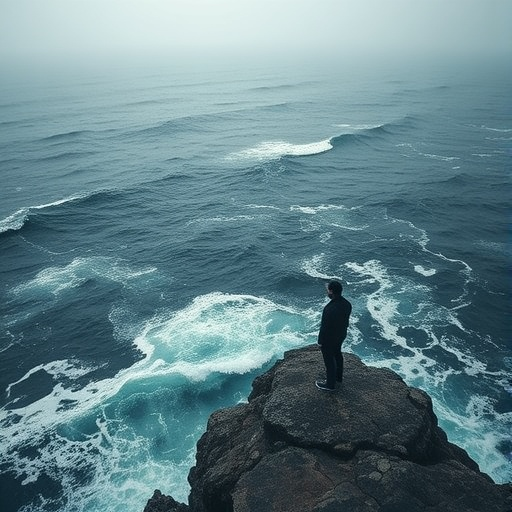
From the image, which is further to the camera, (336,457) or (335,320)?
(335,320)

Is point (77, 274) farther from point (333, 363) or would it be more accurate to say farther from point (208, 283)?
point (333, 363)

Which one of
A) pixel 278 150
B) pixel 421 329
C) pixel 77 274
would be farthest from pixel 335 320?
pixel 278 150

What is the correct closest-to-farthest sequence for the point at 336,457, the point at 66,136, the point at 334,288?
the point at 336,457 → the point at 334,288 → the point at 66,136

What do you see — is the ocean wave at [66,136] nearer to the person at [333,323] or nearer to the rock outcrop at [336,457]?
the rock outcrop at [336,457]

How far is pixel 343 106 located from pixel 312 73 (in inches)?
3644

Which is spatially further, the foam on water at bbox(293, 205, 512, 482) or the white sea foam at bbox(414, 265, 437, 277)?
the white sea foam at bbox(414, 265, 437, 277)

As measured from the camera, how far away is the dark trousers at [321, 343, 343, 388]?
10836mm

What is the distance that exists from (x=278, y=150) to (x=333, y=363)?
59.7 m

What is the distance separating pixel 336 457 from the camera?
9578 mm

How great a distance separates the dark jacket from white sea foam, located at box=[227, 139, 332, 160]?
5392 cm

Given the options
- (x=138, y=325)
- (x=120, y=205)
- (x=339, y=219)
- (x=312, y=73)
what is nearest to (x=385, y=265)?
(x=339, y=219)

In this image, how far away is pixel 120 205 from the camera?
4722 cm

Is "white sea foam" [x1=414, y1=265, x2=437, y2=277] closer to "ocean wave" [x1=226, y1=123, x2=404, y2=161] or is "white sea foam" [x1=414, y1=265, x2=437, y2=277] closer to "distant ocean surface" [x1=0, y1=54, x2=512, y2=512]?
"distant ocean surface" [x1=0, y1=54, x2=512, y2=512]

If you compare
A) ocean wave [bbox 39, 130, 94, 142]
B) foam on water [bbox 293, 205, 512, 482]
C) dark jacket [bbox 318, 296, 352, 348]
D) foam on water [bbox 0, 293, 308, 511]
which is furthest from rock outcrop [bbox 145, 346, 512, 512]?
ocean wave [bbox 39, 130, 94, 142]
